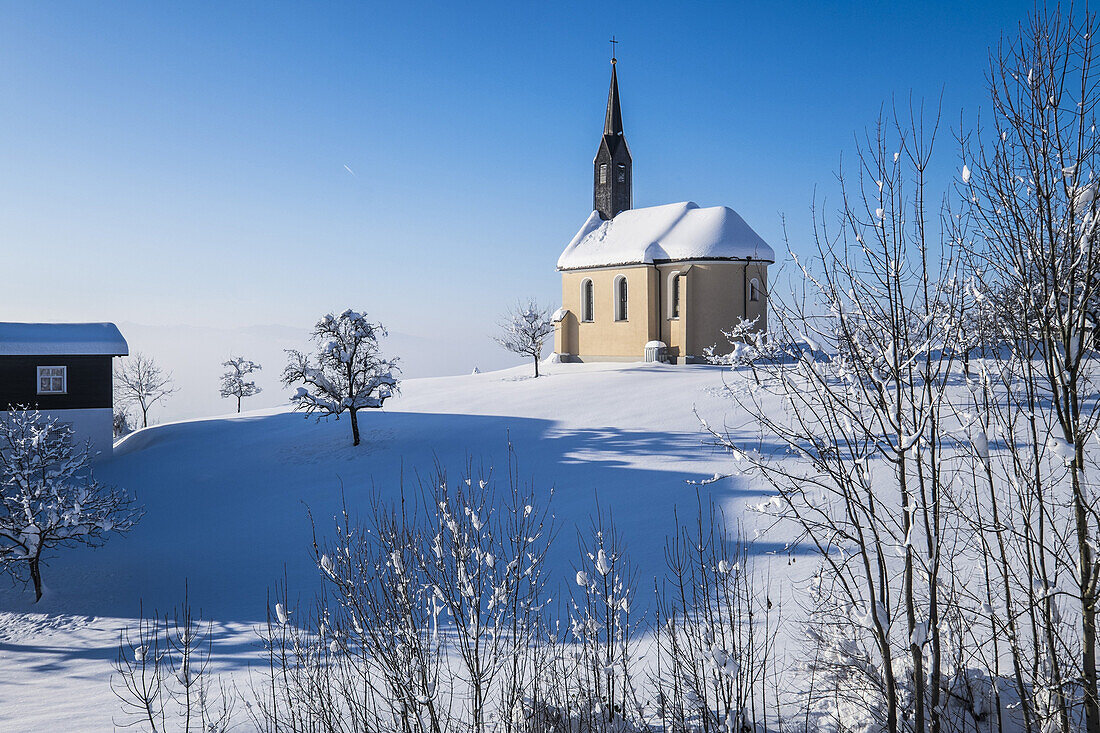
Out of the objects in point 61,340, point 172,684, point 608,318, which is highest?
point 608,318

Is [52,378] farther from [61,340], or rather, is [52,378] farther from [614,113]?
[614,113]

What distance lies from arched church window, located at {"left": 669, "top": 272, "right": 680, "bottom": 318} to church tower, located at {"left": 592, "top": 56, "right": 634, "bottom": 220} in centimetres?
663

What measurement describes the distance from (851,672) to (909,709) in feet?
1.84

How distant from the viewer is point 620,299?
34.1 m

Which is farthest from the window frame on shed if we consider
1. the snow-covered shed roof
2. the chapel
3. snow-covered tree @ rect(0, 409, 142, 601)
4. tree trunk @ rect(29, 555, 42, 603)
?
the chapel

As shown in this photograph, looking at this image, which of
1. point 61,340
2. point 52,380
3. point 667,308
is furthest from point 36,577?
point 667,308

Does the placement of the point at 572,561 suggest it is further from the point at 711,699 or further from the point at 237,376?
the point at 237,376

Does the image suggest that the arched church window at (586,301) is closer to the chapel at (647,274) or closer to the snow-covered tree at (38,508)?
the chapel at (647,274)

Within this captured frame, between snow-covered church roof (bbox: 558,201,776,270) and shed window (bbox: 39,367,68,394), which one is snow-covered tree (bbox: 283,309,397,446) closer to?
shed window (bbox: 39,367,68,394)

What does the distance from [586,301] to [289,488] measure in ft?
63.2

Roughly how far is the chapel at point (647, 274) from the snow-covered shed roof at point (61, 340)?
19.2 m

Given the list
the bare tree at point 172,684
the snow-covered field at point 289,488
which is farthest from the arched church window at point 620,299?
the bare tree at point 172,684

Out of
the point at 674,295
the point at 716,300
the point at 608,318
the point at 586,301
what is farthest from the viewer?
the point at 586,301

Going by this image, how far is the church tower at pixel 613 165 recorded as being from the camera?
36812 mm
